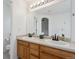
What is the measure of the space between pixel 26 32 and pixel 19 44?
603 millimetres

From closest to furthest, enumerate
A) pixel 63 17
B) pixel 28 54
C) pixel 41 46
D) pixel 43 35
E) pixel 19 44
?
pixel 41 46 → pixel 63 17 → pixel 28 54 → pixel 43 35 → pixel 19 44

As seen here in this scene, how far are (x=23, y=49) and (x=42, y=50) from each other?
1100 millimetres

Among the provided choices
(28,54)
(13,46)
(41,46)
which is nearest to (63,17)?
(41,46)

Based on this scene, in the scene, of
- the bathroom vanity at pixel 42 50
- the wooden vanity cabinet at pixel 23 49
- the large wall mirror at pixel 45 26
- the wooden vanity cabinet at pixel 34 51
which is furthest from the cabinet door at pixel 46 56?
the large wall mirror at pixel 45 26

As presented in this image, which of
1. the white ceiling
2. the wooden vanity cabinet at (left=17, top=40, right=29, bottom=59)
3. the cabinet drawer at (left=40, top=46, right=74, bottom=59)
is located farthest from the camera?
the wooden vanity cabinet at (left=17, top=40, right=29, bottom=59)

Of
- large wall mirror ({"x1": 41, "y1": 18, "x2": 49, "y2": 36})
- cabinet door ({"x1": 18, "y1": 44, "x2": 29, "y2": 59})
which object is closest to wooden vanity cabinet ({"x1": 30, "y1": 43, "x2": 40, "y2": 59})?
cabinet door ({"x1": 18, "y1": 44, "x2": 29, "y2": 59})

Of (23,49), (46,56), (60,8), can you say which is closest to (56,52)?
(46,56)

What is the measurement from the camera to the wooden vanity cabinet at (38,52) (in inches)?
66.7

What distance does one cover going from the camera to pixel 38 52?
2365mm

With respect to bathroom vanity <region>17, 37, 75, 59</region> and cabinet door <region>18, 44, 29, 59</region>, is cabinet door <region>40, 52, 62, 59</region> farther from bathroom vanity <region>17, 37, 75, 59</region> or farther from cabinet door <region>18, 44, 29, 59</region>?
cabinet door <region>18, 44, 29, 59</region>

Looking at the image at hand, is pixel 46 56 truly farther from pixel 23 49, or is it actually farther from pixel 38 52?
pixel 23 49

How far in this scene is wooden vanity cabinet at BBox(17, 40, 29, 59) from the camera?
9.79 feet

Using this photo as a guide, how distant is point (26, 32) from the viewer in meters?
3.86
